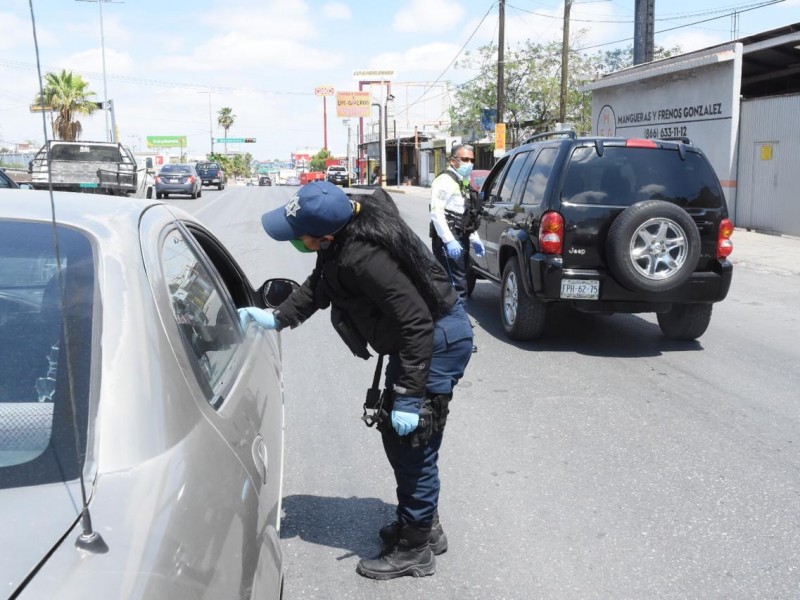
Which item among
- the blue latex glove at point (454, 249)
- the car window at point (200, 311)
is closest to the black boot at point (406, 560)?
the car window at point (200, 311)

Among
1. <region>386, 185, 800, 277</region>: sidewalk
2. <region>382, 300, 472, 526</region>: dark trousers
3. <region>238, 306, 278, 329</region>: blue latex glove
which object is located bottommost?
<region>386, 185, 800, 277</region>: sidewalk

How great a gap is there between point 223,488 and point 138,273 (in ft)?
1.89

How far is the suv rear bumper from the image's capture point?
671 centimetres

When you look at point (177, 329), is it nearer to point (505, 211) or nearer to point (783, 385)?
point (783, 385)

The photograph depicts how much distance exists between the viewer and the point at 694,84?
1991cm

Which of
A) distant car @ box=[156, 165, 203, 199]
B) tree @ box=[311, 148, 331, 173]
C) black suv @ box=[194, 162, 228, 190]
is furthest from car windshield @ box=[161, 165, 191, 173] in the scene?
tree @ box=[311, 148, 331, 173]

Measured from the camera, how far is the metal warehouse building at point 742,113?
17.0 meters

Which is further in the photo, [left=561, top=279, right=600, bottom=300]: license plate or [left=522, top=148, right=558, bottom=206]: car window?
[left=522, top=148, right=558, bottom=206]: car window

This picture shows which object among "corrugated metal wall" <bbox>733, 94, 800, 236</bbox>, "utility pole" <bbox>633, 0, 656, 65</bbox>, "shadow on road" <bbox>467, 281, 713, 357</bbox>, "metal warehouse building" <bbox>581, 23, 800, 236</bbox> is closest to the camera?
"shadow on road" <bbox>467, 281, 713, 357</bbox>

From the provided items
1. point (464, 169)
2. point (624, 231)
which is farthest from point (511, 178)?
point (624, 231)

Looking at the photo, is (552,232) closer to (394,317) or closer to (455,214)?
(455,214)

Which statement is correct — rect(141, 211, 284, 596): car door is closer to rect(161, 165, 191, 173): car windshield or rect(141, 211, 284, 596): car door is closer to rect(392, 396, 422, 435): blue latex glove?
rect(392, 396, 422, 435): blue latex glove

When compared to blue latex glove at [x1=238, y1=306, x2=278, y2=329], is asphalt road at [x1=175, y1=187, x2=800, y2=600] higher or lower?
lower

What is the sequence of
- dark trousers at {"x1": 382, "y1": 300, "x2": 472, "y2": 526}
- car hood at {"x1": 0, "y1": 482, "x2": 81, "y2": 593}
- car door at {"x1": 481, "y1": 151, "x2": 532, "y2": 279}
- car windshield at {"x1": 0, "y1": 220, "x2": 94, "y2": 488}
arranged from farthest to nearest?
1. car door at {"x1": 481, "y1": 151, "x2": 532, "y2": 279}
2. dark trousers at {"x1": 382, "y1": 300, "x2": 472, "y2": 526}
3. car windshield at {"x1": 0, "y1": 220, "x2": 94, "y2": 488}
4. car hood at {"x1": 0, "y1": 482, "x2": 81, "y2": 593}
